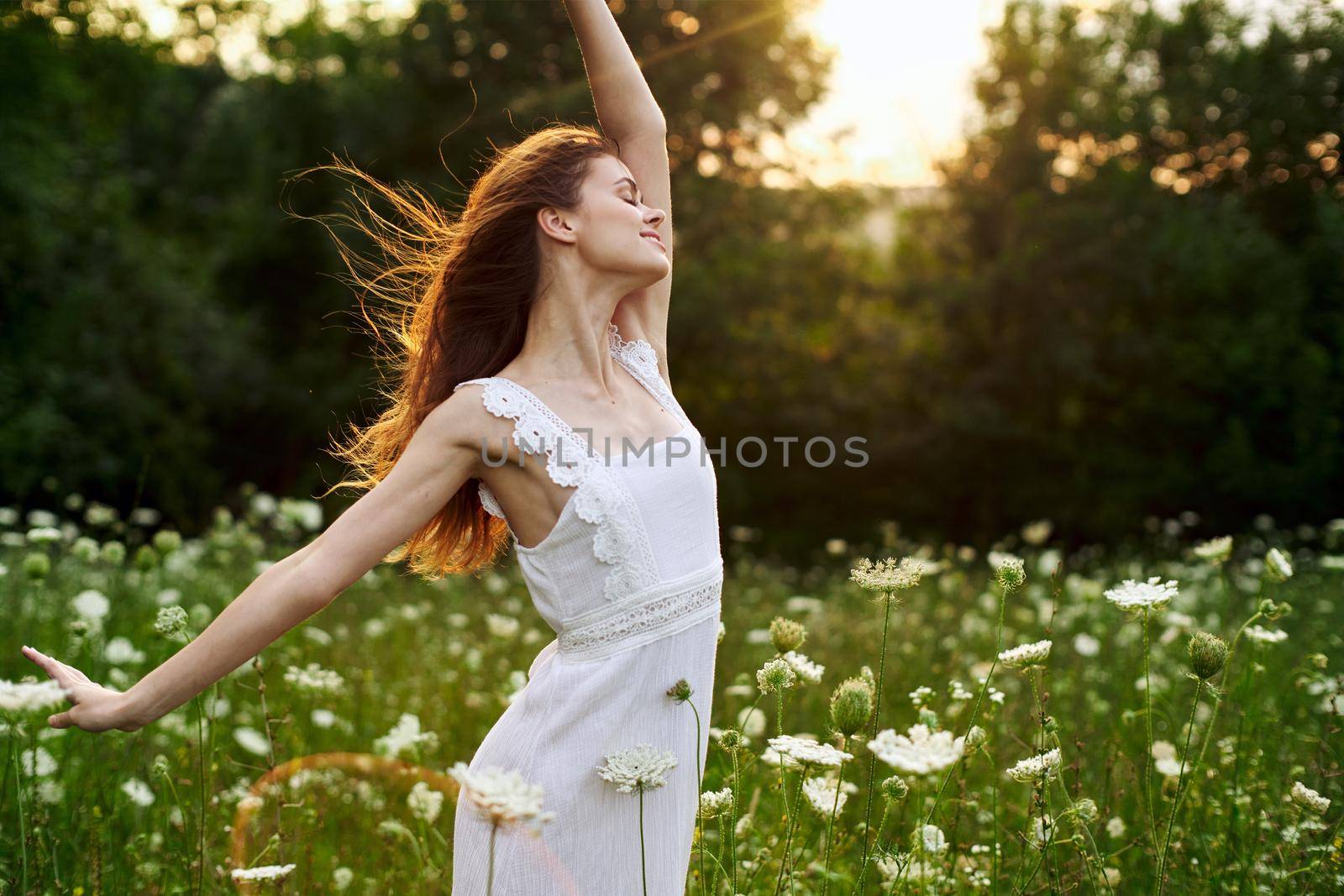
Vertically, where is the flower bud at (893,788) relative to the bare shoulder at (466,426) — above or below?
below

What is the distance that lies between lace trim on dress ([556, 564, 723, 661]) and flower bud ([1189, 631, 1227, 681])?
74 centimetres

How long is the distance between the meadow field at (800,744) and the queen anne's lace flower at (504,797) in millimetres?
453

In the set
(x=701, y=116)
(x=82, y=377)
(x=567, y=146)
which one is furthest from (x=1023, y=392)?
(x=567, y=146)

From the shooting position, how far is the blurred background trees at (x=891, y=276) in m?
16.1

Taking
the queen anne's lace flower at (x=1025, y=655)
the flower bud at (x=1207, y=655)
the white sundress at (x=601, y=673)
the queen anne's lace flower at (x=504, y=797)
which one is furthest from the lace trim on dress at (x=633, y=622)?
the flower bud at (x=1207, y=655)

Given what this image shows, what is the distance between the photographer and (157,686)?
4.91ft

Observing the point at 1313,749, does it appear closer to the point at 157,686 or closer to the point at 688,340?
the point at 157,686

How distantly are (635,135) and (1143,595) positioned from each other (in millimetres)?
1340

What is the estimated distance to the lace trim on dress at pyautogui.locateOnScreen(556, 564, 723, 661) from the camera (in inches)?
68.4

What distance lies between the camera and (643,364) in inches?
82.4

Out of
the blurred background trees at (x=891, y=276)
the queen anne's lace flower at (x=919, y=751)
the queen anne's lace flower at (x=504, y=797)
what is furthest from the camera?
the blurred background trees at (x=891, y=276)

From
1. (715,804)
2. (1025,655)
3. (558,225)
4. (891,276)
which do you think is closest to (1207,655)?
(1025,655)

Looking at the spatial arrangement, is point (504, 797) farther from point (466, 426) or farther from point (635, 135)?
point (635, 135)

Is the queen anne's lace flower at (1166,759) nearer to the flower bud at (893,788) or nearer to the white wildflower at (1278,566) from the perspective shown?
the white wildflower at (1278,566)
